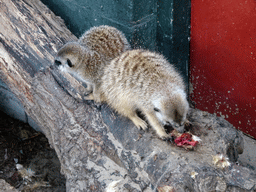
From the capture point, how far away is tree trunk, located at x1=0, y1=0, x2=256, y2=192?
1.54m

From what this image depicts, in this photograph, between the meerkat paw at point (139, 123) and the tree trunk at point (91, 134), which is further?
the meerkat paw at point (139, 123)

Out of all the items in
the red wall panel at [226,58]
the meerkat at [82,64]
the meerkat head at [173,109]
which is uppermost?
the meerkat at [82,64]

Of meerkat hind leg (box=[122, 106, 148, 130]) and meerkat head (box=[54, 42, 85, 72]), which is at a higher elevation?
meerkat head (box=[54, 42, 85, 72])

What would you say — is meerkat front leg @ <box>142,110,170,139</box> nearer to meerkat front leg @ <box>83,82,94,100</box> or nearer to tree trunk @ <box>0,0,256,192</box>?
tree trunk @ <box>0,0,256,192</box>

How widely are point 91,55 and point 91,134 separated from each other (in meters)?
0.68

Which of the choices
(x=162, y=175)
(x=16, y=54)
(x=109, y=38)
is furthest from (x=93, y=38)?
(x=162, y=175)

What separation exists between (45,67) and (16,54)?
0.30m

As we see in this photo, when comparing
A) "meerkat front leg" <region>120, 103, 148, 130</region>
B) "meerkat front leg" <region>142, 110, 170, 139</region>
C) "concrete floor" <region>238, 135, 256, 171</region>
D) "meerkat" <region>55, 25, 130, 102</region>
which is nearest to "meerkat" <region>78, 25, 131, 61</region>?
"meerkat" <region>55, 25, 130, 102</region>

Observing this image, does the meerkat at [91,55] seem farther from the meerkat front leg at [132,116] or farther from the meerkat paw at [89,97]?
the meerkat front leg at [132,116]

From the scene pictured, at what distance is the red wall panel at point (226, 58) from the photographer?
2459 mm

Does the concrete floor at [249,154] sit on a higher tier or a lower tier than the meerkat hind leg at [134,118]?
lower

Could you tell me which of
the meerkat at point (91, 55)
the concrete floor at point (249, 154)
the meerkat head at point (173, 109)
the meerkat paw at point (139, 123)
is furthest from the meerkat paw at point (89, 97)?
the concrete floor at point (249, 154)

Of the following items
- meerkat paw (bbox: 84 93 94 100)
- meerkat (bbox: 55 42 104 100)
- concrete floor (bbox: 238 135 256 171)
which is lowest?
concrete floor (bbox: 238 135 256 171)

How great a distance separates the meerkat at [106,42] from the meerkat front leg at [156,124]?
25.7 inches
